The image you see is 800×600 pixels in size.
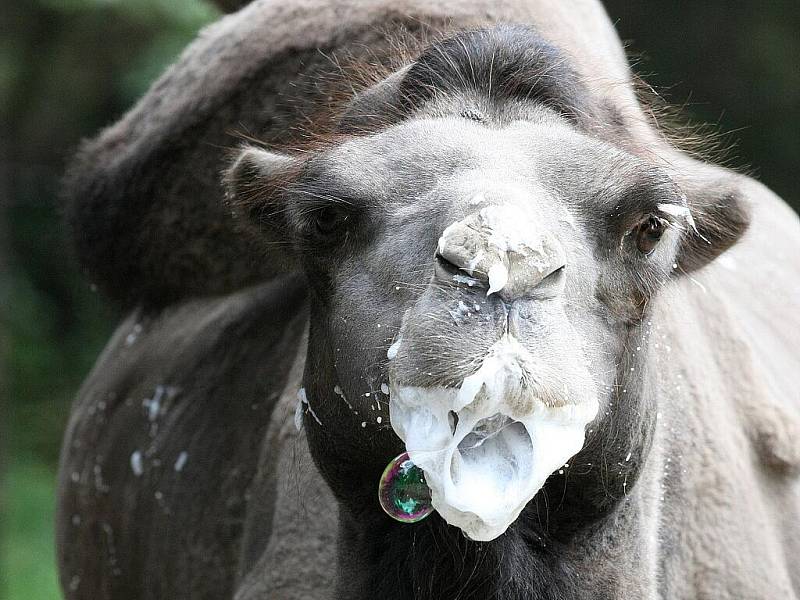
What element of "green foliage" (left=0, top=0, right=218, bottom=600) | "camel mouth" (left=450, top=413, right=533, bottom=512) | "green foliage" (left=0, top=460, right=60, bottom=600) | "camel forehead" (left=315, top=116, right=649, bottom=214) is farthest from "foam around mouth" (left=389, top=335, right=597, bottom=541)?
"green foliage" (left=0, top=0, right=218, bottom=600)

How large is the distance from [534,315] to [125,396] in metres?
3.14

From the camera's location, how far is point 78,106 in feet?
42.3

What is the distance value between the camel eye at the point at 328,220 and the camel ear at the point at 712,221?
0.79m

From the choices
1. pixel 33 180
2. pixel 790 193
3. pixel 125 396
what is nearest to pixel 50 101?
pixel 33 180

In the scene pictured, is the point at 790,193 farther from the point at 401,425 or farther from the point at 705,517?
the point at 401,425

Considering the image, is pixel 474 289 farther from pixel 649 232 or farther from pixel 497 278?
pixel 649 232

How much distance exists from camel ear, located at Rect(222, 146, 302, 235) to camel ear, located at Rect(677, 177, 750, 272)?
875 millimetres

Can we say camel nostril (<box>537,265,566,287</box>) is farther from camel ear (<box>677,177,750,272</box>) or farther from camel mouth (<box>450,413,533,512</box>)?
camel ear (<box>677,177,750,272</box>)

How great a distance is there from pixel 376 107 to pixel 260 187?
0.34 metres

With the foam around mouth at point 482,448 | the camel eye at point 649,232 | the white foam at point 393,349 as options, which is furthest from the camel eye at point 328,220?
the camel eye at point 649,232

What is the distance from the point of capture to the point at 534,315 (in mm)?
2217

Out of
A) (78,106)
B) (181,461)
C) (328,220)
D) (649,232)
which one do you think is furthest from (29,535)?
(649,232)

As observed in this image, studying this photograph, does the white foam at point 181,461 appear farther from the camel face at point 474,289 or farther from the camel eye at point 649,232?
the camel eye at point 649,232

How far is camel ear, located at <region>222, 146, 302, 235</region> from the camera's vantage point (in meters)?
2.97
